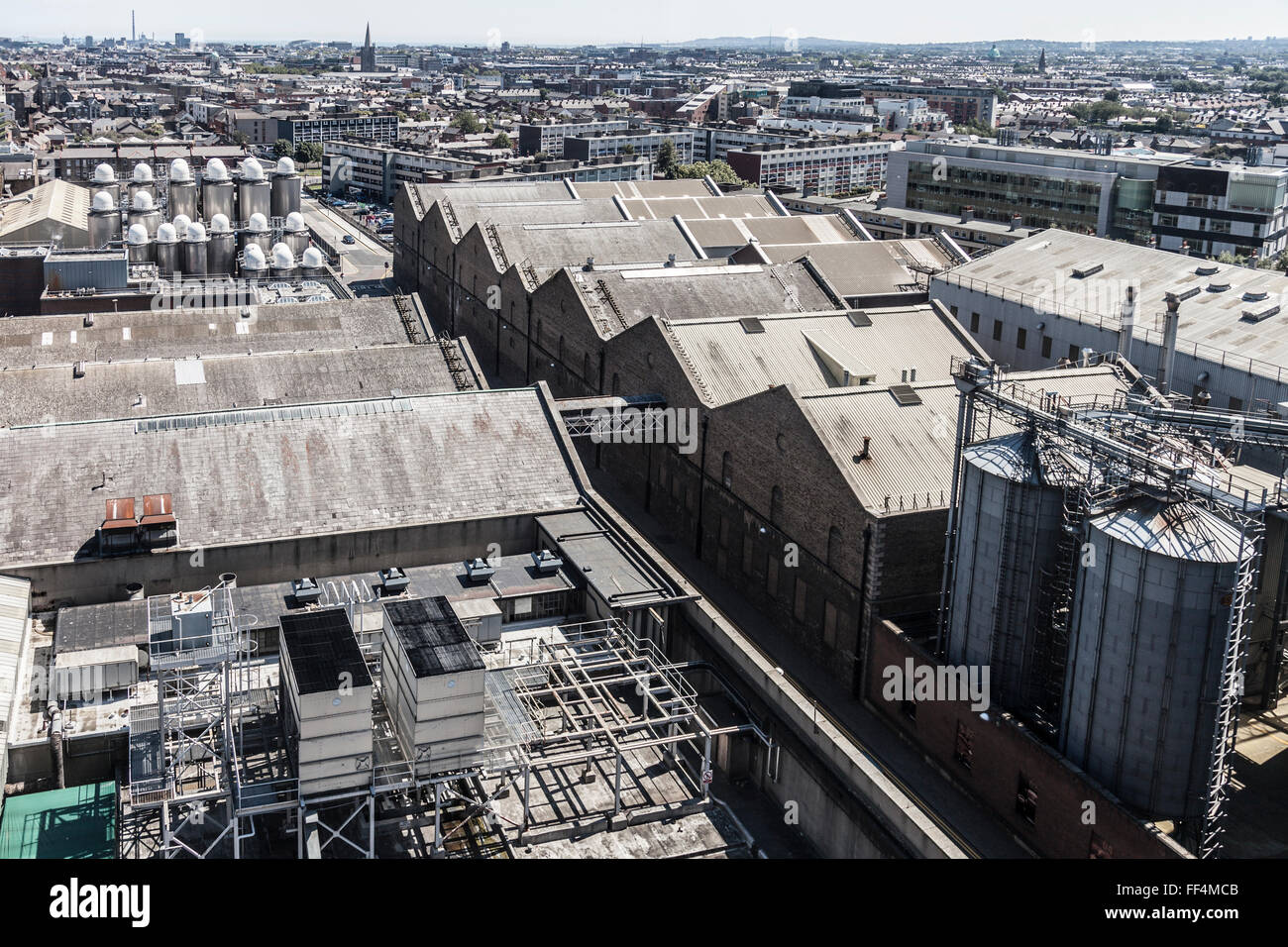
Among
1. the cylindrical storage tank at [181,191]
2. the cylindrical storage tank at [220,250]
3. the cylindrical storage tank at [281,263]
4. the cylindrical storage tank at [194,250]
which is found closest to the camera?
the cylindrical storage tank at [281,263]

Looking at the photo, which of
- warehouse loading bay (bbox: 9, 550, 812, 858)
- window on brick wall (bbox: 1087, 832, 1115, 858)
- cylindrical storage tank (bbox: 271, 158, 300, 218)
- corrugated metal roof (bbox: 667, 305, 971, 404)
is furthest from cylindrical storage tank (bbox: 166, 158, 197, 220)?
window on brick wall (bbox: 1087, 832, 1115, 858)

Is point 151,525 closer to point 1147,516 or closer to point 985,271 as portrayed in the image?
point 1147,516

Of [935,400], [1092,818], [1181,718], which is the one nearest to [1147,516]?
[1181,718]

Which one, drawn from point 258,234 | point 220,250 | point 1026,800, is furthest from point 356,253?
point 1026,800

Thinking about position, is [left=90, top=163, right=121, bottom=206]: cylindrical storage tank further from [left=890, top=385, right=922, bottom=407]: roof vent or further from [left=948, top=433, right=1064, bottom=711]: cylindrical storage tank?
[left=948, top=433, right=1064, bottom=711]: cylindrical storage tank

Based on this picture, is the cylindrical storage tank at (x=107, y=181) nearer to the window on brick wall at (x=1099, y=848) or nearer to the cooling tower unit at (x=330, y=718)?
the cooling tower unit at (x=330, y=718)

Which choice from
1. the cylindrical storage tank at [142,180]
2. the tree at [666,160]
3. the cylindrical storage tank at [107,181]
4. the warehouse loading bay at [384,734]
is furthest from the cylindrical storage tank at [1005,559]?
the tree at [666,160]
